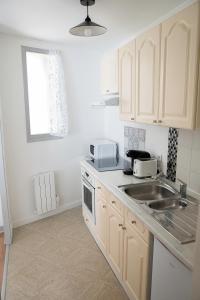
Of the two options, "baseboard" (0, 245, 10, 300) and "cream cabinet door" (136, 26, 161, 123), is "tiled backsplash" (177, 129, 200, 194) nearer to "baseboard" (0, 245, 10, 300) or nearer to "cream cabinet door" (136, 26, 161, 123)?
"cream cabinet door" (136, 26, 161, 123)

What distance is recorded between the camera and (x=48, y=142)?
3.15 meters

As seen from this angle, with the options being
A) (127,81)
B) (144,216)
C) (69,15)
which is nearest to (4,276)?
(144,216)

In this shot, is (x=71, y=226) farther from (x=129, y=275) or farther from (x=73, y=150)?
(x=129, y=275)

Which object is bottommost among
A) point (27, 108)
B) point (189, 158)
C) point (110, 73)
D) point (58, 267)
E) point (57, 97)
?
point (58, 267)

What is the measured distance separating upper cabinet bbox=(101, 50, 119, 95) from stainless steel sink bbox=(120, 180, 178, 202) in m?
1.08

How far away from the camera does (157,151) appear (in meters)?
2.25

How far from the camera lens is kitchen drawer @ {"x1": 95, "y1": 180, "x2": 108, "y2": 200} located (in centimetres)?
213

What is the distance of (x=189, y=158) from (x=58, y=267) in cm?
177

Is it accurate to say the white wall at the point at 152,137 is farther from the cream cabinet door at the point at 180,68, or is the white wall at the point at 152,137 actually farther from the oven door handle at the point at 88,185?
the oven door handle at the point at 88,185

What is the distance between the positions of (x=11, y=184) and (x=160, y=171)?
2006mm

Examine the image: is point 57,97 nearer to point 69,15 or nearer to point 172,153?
point 69,15

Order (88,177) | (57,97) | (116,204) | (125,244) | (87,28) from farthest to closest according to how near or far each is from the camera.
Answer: (57,97) < (88,177) < (116,204) < (125,244) < (87,28)

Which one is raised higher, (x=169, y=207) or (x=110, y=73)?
(x=110, y=73)

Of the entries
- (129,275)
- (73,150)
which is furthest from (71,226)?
(129,275)
